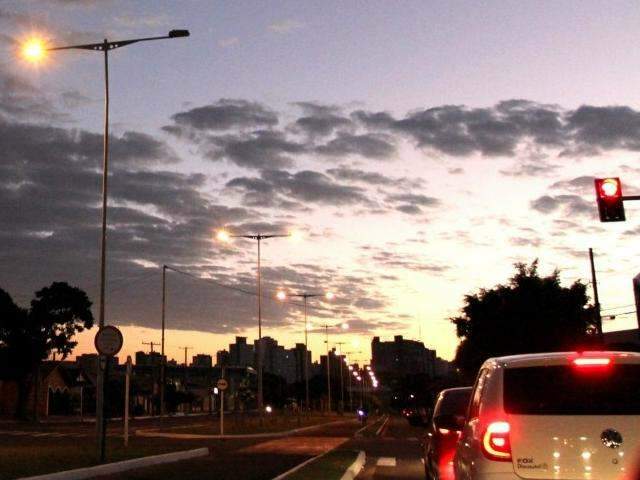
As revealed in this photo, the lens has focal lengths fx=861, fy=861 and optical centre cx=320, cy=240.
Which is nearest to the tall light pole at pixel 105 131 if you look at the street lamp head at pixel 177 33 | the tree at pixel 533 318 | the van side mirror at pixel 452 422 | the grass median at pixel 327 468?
the street lamp head at pixel 177 33

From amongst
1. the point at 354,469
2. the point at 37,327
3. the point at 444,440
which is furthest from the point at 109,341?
the point at 37,327

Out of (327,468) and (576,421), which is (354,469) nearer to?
(327,468)

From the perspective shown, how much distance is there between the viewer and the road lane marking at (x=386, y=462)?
22375 mm

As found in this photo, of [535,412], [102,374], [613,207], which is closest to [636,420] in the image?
[535,412]

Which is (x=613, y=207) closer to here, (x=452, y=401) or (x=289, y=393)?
(x=452, y=401)

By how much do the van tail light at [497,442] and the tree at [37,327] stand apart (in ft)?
218

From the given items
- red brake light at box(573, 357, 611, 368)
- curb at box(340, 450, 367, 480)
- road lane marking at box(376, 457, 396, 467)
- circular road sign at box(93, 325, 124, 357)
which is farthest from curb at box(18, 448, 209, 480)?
red brake light at box(573, 357, 611, 368)

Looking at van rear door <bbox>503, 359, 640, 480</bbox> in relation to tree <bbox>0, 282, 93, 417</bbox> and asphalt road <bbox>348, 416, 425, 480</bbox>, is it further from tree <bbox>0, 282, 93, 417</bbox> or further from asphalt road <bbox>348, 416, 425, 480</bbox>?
tree <bbox>0, 282, 93, 417</bbox>

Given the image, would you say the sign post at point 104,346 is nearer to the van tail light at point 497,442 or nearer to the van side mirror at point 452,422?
the van side mirror at point 452,422

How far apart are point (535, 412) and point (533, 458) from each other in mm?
347

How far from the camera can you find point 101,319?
2259cm

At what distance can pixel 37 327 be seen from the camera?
230 ft

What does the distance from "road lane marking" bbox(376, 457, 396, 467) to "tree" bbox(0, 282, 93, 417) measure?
162 ft

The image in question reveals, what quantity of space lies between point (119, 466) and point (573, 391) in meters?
15.4
